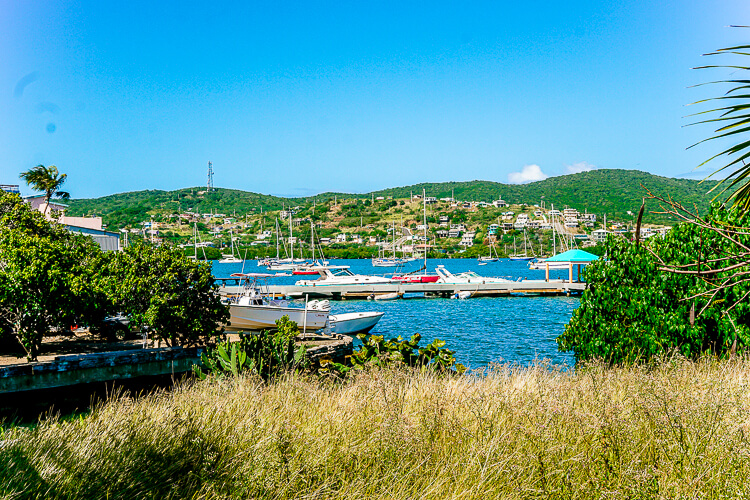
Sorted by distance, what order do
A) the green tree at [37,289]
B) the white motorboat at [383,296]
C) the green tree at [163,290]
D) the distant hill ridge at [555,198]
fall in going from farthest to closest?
the distant hill ridge at [555,198], the white motorboat at [383,296], the green tree at [163,290], the green tree at [37,289]

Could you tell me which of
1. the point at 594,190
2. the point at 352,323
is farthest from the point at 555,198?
the point at 352,323

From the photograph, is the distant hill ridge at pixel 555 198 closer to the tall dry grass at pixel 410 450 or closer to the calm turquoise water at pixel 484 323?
the calm turquoise water at pixel 484 323

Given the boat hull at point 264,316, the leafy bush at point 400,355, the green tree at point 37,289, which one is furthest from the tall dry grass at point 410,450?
the boat hull at point 264,316

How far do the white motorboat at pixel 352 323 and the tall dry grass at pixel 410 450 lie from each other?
70.6ft

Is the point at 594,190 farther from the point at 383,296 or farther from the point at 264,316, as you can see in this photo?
the point at 264,316

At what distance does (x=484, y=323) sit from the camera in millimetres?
32156

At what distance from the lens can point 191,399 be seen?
5.90 m

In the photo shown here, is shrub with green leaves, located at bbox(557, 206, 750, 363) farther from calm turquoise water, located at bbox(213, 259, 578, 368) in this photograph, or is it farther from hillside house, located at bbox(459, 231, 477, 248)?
hillside house, located at bbox(459, 231, 477, 248)

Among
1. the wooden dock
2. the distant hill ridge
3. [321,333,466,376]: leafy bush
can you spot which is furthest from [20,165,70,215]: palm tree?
the distant hill ridge

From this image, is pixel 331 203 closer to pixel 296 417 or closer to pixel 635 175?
pixel 635 175

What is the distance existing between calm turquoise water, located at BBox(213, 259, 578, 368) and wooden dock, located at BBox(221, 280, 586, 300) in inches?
71.1

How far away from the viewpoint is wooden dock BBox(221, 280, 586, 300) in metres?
47.4

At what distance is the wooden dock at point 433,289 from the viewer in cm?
4738

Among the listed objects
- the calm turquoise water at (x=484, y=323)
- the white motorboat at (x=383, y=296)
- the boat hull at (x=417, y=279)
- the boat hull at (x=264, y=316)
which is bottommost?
the calm turquoise water at (x=484, y=323)
